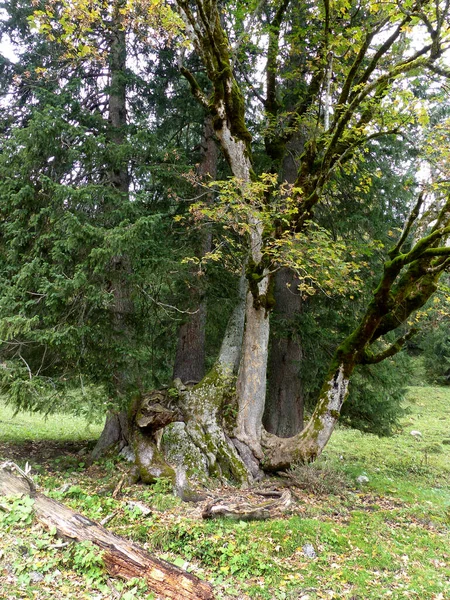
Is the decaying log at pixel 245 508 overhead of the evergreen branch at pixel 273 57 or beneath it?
beneath

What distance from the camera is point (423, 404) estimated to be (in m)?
20.1

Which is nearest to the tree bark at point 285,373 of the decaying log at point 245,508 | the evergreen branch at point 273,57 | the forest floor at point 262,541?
the forest floor at point 262,541

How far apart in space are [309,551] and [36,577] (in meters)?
2.72

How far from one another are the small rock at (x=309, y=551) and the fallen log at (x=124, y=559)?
4.31ft

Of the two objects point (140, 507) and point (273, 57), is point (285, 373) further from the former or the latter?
point (273, 57)

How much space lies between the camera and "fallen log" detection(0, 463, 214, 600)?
3445 millimetres

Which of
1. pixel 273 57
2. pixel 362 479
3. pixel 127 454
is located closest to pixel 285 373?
pixel 362 479

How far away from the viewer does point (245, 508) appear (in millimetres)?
5211

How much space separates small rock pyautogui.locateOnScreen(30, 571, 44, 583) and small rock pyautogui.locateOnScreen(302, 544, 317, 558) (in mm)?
2627

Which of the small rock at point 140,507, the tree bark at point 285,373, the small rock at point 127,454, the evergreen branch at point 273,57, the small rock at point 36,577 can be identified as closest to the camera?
the small rock at point 36,577

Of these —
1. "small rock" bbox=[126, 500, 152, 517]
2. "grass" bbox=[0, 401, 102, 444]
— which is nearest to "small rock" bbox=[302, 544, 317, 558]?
"small rock" bbox=[126, 500, 152, 517]

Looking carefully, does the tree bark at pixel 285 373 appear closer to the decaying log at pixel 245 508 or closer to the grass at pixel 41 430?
the decaying log at pixel 245 508

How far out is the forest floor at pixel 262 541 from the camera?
11.3ft

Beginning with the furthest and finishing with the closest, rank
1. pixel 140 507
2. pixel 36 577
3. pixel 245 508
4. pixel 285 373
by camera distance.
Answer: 1. pixel 285 373
2. pixel 245 508
3. pixel 140 507
4. pixel 36 577
